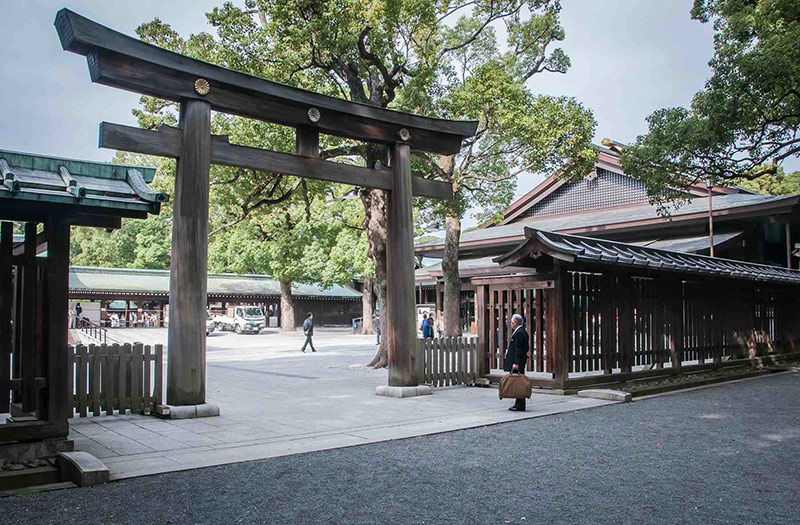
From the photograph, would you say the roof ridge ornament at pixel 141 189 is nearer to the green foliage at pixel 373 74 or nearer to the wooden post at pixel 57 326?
the wooden post at pixel 57 326

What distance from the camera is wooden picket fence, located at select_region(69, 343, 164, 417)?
9.08m

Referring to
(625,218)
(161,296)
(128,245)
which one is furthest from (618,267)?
(128,245)

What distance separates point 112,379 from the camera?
934cm

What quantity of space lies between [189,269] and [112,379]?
1963 mm

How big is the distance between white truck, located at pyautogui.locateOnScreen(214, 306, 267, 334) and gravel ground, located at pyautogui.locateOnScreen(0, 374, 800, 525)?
1571 inches

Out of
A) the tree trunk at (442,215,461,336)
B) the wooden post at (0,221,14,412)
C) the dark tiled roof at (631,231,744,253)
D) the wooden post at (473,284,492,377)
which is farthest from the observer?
the tree trunk at (442,215,461,336)

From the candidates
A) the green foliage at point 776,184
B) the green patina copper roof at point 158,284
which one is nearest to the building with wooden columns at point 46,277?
the green patina copper roof at point 158,284

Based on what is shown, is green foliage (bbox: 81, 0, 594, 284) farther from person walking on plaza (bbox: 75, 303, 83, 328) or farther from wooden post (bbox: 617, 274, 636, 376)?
person walking on plaza (bbox: 75, 303, 83, 328)

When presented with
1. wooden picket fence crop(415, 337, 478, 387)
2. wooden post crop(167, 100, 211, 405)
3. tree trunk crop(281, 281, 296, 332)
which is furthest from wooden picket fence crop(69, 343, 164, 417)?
tree trunk crop(281, 281, 296, 332)

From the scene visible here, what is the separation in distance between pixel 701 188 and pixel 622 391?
679 inches

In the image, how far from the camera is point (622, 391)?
12.0m

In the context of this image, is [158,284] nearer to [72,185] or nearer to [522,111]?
[522,111]

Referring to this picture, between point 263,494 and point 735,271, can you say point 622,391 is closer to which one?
point 735,271

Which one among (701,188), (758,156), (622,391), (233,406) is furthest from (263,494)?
(701,188)
